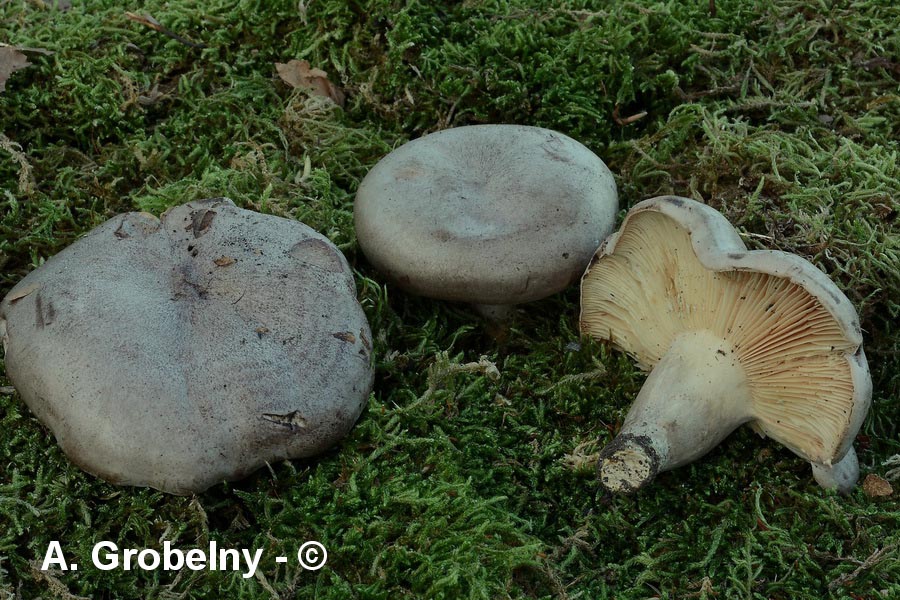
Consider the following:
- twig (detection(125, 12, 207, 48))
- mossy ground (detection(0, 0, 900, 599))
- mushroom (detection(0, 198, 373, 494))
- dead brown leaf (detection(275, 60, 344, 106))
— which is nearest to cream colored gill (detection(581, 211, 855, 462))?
mossy ground (detection(0, 0, 900, 599))

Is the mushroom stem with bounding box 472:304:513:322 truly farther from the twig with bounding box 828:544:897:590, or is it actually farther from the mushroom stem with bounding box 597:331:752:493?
the twig with bounding box 828:544:897:590

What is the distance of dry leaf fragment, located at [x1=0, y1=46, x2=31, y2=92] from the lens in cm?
333

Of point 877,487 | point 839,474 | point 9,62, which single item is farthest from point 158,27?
point 877,487

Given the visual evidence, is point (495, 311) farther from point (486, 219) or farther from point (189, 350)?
point (189, 350)

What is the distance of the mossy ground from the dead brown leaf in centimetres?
5

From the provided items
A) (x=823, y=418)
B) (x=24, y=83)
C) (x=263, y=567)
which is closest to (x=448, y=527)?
(x=263, y=567)

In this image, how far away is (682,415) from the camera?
2482mm

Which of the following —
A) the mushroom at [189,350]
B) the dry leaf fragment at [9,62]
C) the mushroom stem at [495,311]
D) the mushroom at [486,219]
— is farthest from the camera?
the dry leaf fragment at [9,62]

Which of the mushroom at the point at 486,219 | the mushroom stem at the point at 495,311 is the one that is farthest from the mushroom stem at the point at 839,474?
the mushroom stem at the point at 495,311

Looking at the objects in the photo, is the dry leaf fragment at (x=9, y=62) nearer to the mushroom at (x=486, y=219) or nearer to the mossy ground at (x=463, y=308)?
the mossy ground at (x=463, y=308)

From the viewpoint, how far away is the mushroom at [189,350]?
2.27 m

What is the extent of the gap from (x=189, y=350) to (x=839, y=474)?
73.0 inches

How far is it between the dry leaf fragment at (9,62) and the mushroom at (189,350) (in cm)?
108

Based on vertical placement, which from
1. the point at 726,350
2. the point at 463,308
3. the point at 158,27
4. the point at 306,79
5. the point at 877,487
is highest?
the point at 158,27
